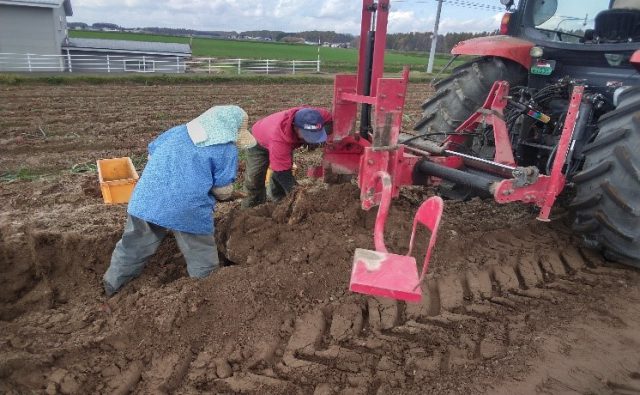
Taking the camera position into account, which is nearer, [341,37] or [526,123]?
[526,123]

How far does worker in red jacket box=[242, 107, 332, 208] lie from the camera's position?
3.88 metres

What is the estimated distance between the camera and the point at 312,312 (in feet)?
9.64

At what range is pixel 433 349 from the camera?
8.75ft

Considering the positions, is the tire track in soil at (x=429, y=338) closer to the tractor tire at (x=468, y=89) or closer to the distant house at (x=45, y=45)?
the tractor tire at (x=468, y=89)

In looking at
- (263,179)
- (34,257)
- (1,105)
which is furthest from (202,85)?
(34,257)

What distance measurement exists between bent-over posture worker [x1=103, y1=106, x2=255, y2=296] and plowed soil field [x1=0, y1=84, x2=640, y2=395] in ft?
0.65

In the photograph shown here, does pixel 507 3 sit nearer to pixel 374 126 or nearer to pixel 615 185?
pixel 615 185

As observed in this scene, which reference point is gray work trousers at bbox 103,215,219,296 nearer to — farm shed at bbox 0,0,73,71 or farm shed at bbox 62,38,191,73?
farm shed at bbox 62,38,191,73

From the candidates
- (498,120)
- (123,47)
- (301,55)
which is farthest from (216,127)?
(301,55)

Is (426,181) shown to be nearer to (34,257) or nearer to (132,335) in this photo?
(132,335)

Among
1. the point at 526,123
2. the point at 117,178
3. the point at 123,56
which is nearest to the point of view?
the point at 526,123

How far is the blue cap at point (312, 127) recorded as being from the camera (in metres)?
3.86

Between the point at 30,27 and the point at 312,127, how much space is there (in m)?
23.2

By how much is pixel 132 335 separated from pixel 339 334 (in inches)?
45.8
